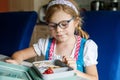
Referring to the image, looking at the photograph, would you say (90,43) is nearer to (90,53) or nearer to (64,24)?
(90,53)

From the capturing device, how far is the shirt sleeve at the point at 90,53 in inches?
44.1

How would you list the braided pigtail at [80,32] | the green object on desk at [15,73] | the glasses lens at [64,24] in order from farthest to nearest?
the braided pigtail at [80,32]
the glasses lens at [64,24]
the green object on desk at [15,73]

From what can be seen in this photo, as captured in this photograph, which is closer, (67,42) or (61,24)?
(61,24)

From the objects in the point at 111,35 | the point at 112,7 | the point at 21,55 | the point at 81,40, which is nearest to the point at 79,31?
the point at 81,40

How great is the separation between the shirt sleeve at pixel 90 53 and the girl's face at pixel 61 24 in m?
0.11

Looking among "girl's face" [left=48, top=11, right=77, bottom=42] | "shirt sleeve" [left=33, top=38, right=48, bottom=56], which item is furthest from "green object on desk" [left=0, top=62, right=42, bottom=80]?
"shirt sleeve" [left=33, top=38, right=48, bottom=56]

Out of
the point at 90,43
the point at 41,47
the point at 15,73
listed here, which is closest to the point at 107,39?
the point at 90,43

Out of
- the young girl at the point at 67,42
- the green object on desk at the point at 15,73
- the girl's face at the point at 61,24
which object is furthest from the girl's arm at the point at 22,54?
the green object on desk at the point at 15,73

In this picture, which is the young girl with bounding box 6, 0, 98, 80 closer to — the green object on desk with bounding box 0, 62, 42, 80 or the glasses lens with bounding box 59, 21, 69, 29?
the glasses lens with bounding box 59, 21, 69, 29

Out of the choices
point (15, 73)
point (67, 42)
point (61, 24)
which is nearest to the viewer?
point (15, 73)

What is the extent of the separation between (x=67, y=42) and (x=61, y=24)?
170 mm

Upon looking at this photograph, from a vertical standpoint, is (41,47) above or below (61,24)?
below

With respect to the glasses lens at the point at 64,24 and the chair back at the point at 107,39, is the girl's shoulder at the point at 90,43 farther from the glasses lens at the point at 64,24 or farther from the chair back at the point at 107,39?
the glasses lens at the point at 64,24

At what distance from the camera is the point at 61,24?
1086 mm
